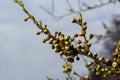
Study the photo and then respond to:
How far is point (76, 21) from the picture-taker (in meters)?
2.99

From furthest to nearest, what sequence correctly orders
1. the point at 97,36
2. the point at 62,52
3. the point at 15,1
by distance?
the point at 97,36 → the point at 15,1 → the point at 62,52

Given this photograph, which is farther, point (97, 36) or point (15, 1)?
point (97, 36)

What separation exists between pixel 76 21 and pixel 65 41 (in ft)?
0.70

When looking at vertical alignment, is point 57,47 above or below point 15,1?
below

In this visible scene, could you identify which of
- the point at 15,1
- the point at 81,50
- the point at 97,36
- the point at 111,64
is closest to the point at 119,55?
the point at 111,64

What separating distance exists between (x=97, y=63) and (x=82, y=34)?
260 millimetres

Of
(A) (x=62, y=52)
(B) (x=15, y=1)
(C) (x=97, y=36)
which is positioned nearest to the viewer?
(A) (x=62, y=52)

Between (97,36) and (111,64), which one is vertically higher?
(97,36)

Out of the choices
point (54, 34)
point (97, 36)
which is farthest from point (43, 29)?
point (97, 36)

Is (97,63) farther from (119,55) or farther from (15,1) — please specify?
(15,1)

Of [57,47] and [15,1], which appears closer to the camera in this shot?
[57,47]

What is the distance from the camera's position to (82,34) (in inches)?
117

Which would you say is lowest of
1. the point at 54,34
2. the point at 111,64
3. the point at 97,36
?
the point at 111,64

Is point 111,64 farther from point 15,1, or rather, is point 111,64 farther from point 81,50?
point 15,1
